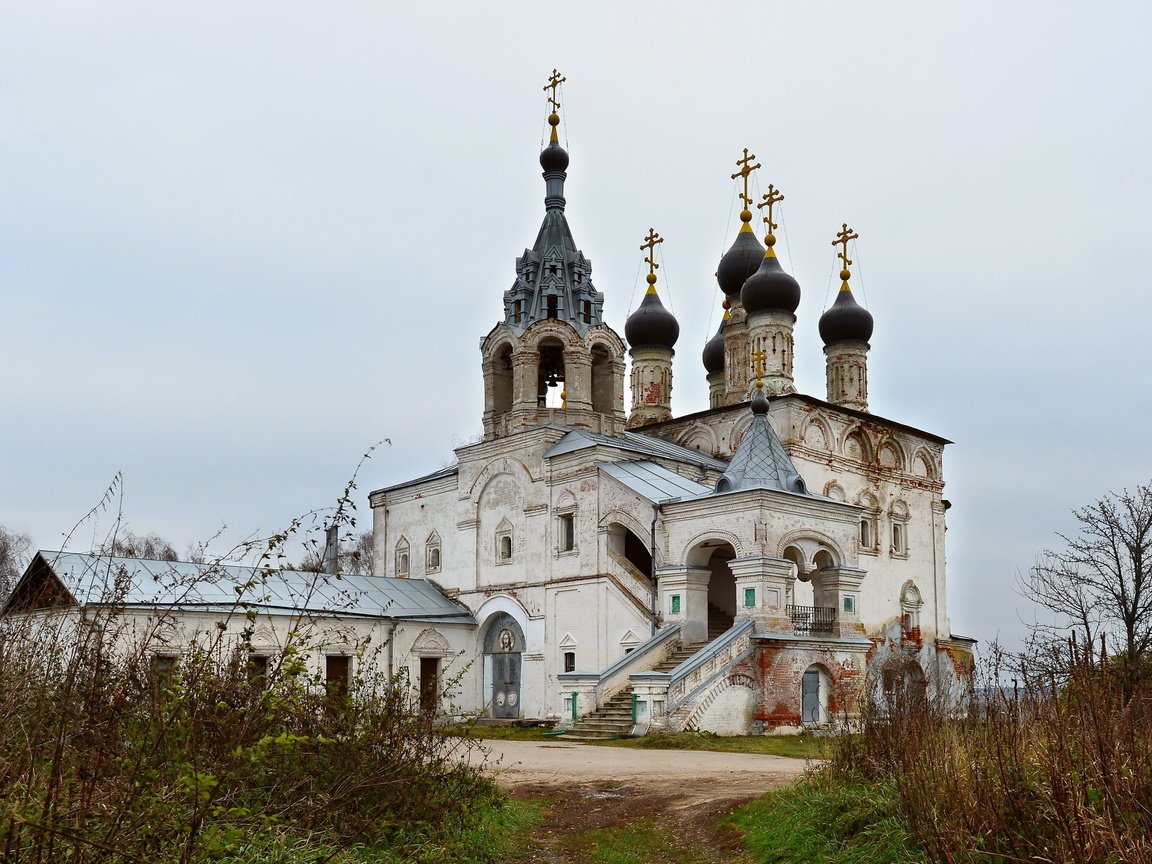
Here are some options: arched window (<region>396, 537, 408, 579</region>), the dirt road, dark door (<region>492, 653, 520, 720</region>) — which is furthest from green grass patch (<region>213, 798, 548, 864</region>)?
arched window (<region>396, 537, 408, 579</region>)

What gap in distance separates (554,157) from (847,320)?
26.5 ft

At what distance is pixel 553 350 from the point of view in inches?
977

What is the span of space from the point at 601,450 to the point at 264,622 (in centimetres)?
682

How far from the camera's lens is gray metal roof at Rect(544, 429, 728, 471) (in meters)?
22.0

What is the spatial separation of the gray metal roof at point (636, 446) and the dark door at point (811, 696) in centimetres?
584

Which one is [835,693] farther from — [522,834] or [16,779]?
[16,779]

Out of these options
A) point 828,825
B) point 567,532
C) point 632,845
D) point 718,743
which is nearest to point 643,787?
point 632,845

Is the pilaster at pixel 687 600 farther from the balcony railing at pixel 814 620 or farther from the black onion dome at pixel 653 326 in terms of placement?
the black onion dome at pixel 653 326

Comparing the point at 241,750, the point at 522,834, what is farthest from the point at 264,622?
the point at 241,750

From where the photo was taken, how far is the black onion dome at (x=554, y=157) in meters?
25.8

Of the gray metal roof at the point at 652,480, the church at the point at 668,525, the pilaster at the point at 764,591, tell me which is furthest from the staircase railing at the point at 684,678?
the gray metal roof at the point at 652,480

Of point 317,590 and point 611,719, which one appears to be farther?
point 317,590

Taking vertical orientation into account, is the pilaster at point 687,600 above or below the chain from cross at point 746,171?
below

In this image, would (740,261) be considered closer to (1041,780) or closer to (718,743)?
(718,743)
